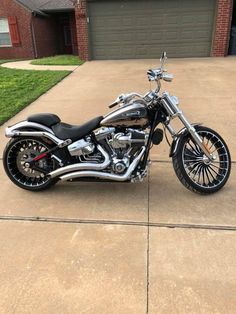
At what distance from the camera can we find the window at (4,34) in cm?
1606

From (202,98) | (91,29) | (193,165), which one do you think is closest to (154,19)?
(91,29)

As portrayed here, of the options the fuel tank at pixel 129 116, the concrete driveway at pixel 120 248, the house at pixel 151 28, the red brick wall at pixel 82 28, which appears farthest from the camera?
the red brick wall at pixel 82 28

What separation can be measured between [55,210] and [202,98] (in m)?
4.73

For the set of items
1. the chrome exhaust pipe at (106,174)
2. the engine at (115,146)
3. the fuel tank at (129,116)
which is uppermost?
the fuel tank at (129,116)

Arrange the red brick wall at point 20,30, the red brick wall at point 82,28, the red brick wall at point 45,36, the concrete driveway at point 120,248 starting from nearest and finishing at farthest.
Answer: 1. the concrete driveway at point 120,248
2. the red brick wall at point 82,28
3. the red brick wall at point 20,30
4. the red brick wall at point 45,36

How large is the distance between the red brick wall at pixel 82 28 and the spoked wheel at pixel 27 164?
399 inches

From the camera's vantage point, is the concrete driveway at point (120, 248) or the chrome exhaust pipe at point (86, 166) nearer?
the concrete driveway at point (120, 248)

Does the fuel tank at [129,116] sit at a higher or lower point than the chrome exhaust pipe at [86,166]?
higher

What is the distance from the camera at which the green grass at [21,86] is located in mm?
Result: 6430

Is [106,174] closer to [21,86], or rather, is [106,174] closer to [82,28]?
[21,86]

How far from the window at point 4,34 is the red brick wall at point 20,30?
21 centimetres

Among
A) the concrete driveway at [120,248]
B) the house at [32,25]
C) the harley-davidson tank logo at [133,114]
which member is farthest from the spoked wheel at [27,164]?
the house at [32,25]

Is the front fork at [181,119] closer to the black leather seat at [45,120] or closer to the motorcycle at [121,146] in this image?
the motorcycle at [121,146]

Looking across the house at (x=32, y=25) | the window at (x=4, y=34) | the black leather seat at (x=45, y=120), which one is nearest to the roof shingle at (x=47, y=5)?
the house at (x=32, y=25)
